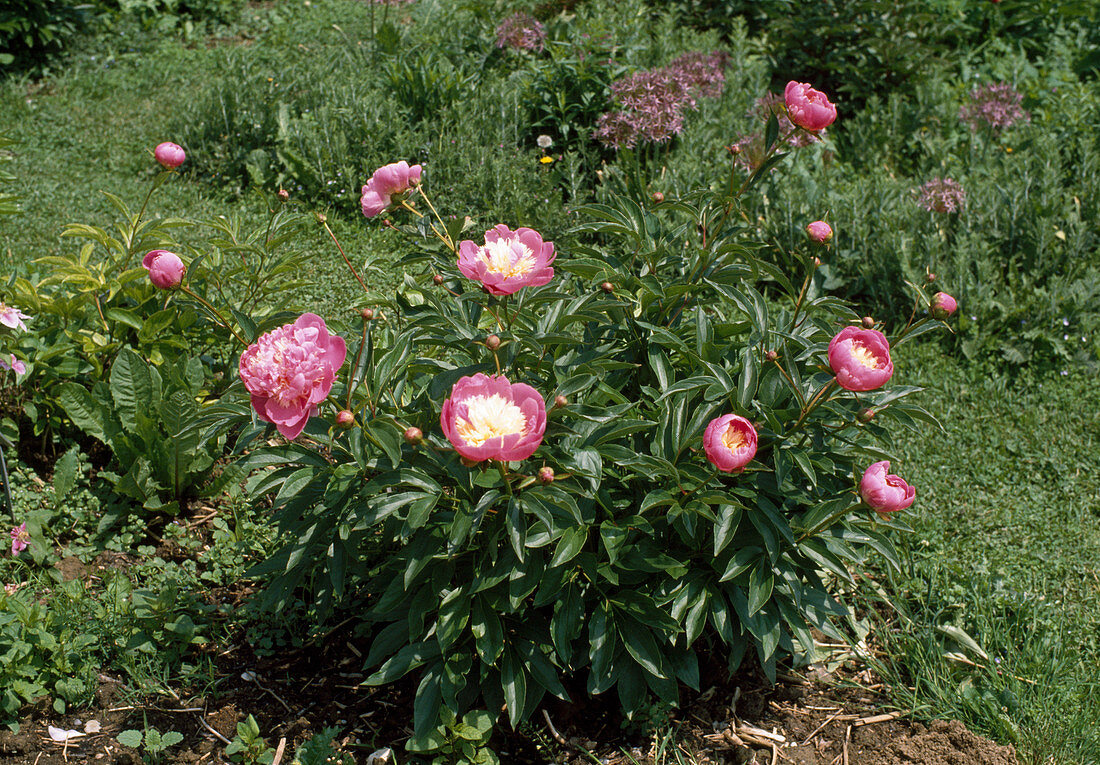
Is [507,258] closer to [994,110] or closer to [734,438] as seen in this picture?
[734,438]

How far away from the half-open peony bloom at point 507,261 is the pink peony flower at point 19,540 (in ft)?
5.61

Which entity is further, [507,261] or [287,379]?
[507,261]

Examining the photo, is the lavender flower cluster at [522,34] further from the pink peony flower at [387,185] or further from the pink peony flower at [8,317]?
the pink peony flower at [8,317]

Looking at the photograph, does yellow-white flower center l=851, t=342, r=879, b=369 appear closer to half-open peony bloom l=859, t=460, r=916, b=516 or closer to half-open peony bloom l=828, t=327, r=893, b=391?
half-open peony bloom l=828, t=327, r=893, b=391

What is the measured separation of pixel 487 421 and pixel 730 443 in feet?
1.69

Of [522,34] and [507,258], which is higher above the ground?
[507,258]

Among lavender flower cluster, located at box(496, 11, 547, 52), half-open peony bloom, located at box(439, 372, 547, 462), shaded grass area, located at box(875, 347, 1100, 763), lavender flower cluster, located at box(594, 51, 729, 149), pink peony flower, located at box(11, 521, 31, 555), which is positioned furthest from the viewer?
lavender flower cluster, located at box(496, 11, 547, 52)

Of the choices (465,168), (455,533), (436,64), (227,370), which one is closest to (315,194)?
(465,168)

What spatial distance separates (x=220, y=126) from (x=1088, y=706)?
16.9 feet

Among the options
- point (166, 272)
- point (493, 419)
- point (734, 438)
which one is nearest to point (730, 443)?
point (734, 438)

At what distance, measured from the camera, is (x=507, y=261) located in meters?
1.93

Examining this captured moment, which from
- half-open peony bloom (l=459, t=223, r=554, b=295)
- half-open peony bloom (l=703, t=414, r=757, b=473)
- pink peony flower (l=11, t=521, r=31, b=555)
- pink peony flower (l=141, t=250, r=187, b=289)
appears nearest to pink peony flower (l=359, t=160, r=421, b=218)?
half-open peony bloom (l=459, t=223, r=554, b=295)

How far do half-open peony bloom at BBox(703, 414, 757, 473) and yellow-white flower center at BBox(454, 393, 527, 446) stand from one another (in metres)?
0.39

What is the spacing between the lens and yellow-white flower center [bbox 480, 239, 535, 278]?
192 cm
